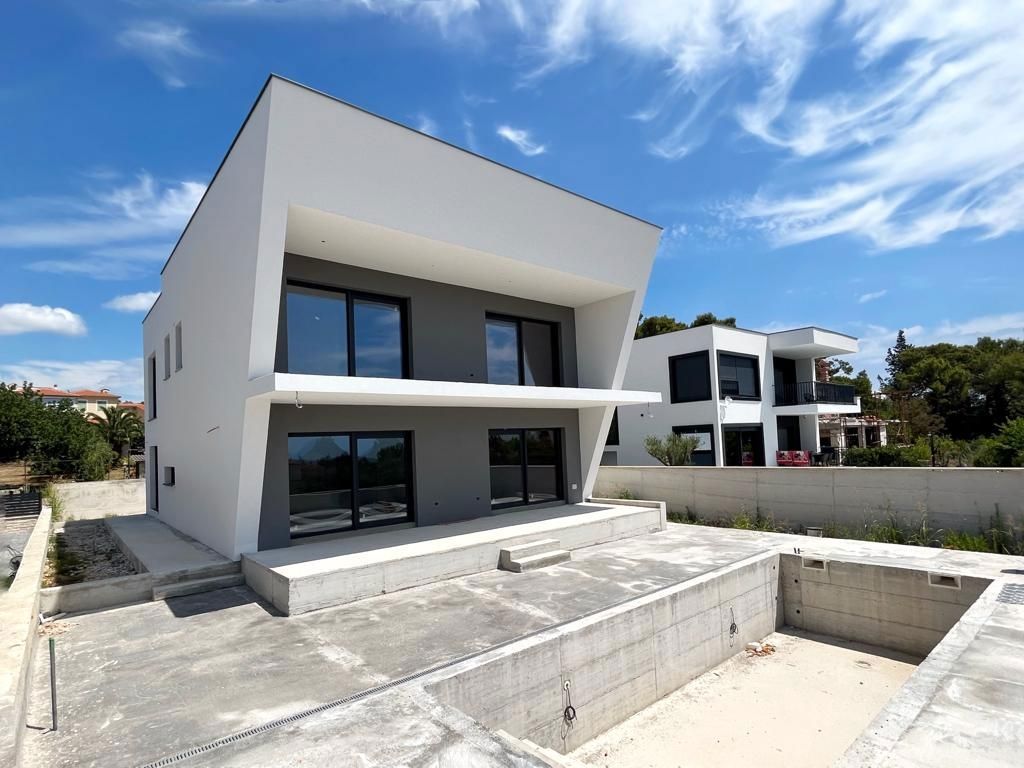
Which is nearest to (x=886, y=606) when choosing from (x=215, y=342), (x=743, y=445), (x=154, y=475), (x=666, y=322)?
(x=215, y=342)

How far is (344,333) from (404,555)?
409cm

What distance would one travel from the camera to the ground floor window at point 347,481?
30.1 ft

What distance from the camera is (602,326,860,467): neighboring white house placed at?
20.1 metres

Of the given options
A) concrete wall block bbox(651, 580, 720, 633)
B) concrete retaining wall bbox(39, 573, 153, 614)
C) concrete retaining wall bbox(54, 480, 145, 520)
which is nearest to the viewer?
concrete wall block bbox(651, 580, 720, 633)

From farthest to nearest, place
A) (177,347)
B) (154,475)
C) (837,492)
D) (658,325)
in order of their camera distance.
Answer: (658,325), (154,475), (177,347), (837,492)

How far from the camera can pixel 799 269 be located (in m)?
17.3

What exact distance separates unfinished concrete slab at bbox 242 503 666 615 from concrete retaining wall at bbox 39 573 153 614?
1.32m

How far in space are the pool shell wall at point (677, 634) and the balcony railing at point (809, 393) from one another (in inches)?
612

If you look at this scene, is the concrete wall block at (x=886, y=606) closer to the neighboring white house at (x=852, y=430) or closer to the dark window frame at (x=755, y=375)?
the dark window frame at (x=755, y=375)

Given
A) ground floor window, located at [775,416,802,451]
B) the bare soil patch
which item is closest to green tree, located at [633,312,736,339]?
ground floor window, located at [775,416,802,451]

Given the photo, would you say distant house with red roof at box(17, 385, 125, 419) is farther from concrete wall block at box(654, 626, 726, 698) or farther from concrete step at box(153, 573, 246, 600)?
concrete wall block at box(654, 626, 726, 698)

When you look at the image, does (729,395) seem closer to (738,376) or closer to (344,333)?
(738,376)

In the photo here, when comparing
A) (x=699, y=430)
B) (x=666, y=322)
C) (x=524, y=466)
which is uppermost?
(x=666, y=322)

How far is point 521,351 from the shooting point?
12.7 metres
